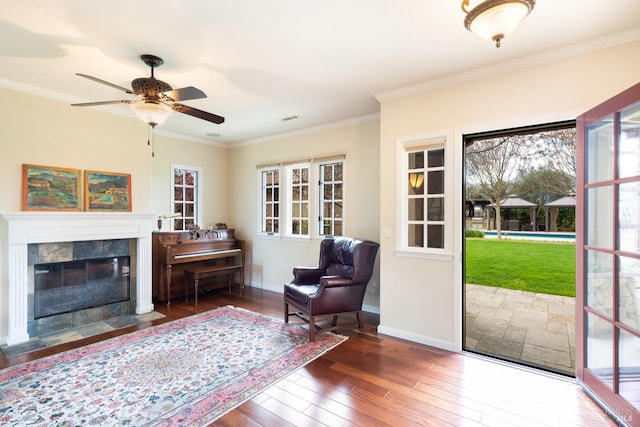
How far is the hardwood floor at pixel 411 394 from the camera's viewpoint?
6.57ft

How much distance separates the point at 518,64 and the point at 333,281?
8.90ft

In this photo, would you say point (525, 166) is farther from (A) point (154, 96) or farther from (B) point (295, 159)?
(A) point (154, 96)

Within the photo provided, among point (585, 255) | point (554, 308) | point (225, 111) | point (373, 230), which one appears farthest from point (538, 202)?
point (225, 111)

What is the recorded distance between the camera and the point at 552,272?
575 centimetres

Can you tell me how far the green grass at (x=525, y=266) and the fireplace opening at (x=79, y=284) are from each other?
6.05 m

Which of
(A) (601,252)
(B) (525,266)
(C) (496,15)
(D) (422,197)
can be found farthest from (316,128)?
(B) (525,266)

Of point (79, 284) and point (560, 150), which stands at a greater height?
point (560, 150)

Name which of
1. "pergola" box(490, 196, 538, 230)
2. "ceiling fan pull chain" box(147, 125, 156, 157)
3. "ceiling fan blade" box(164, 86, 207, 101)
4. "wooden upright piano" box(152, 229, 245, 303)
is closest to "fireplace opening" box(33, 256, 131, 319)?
"wooden upright piano" box(152, 229, 245, 303)

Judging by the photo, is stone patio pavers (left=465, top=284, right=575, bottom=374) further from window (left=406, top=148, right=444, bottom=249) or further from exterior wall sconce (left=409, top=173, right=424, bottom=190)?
exterior wall sconce (left=409, top=173, right=424, bottom=190)

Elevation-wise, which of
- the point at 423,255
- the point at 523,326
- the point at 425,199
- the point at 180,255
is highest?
the point at 425,199

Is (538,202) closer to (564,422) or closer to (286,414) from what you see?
(564,422)

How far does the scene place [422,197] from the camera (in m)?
3.30

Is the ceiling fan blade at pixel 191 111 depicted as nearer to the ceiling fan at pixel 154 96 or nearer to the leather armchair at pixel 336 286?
the ceiling fan at pixel 154 96

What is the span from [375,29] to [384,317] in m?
2.85
